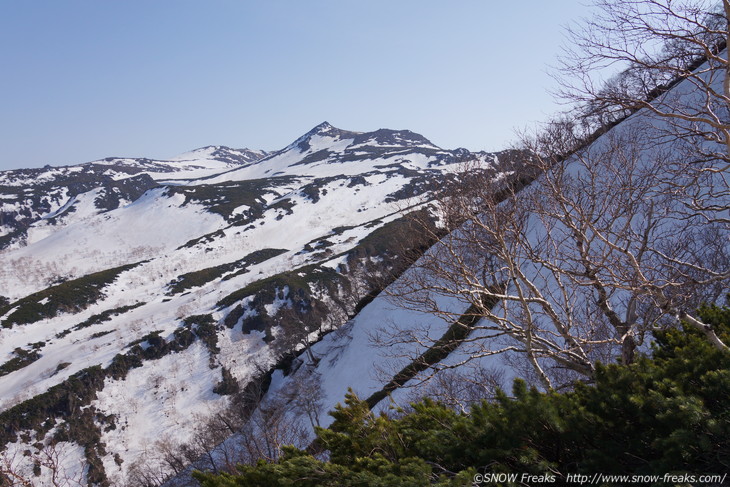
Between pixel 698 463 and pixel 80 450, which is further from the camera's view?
pixel 80 450

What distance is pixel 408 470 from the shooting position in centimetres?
411

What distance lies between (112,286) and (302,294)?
59.8 metres

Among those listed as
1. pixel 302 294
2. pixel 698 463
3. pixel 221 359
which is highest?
pixel 698 463

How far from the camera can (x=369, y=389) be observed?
26969 millimetres

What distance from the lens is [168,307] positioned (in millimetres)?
85750

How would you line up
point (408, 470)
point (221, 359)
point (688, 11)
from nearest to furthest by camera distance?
point (408, 470) → point (688, 11) → point (221, 359)

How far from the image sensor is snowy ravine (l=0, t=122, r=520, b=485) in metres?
50.0

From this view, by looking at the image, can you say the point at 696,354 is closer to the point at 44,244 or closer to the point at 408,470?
the point at 408,470

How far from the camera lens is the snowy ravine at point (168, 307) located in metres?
50.0

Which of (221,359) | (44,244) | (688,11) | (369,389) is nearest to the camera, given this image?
(688,11)

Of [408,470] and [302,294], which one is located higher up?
[408,470]

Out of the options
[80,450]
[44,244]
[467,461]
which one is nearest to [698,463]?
[467,461]

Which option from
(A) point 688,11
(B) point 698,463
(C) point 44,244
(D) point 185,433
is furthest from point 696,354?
(C) point 44,244

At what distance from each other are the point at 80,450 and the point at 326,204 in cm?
11270
